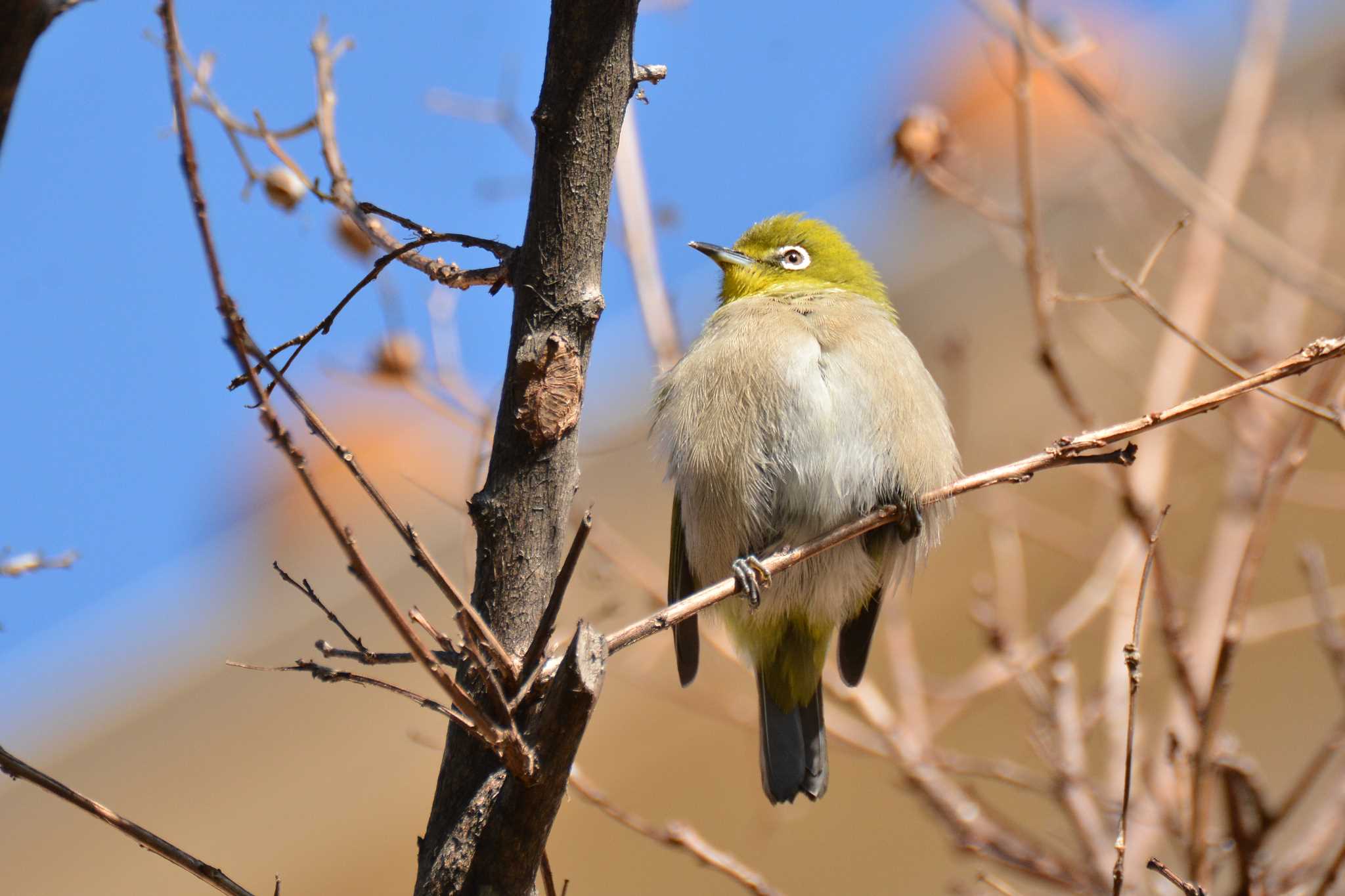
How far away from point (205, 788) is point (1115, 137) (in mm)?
7646

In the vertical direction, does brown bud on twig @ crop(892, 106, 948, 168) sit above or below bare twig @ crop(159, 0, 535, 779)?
above

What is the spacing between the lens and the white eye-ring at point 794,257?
4.61 m

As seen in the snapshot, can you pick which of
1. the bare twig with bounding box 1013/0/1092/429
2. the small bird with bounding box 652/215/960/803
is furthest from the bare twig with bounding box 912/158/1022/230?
the small bird with bounding box 652/215/960/803

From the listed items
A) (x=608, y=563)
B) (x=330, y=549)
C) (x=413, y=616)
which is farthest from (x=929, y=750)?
(x=330, y=549)

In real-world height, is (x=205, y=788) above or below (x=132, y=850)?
above

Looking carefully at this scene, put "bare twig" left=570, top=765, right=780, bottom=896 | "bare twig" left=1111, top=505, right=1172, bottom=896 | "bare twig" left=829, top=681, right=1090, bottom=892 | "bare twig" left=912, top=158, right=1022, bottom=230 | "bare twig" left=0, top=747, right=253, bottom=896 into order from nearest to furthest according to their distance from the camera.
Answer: "bare twig" left=0, top=747, right=253, bottom=896
"bare twig" left=1111, top=505, right=1172, bottom=896
"bare twig" left=570, top=765, right=780, bottom=896
"bare twig" left=829, top=681, right=1090, bottom=892
"bare twig" left=912, top=158, right=1022, bottom=230

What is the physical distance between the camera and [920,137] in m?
4.11

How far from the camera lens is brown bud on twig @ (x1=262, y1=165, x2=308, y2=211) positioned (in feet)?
10.7

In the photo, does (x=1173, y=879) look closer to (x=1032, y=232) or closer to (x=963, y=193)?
(x=1032, y=232)

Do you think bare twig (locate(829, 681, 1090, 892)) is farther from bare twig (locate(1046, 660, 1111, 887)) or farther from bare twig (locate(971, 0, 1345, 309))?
bare twig (locate(971, 0, 1345, 309))

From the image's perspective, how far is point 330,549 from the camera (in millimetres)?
11406

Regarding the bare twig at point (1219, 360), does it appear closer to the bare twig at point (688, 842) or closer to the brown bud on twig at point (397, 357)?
the bare twig at point (688, 842)

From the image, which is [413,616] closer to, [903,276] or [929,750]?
[929,750]

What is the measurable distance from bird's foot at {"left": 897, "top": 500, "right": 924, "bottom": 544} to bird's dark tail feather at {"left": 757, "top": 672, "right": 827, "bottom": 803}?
2.31 ft
